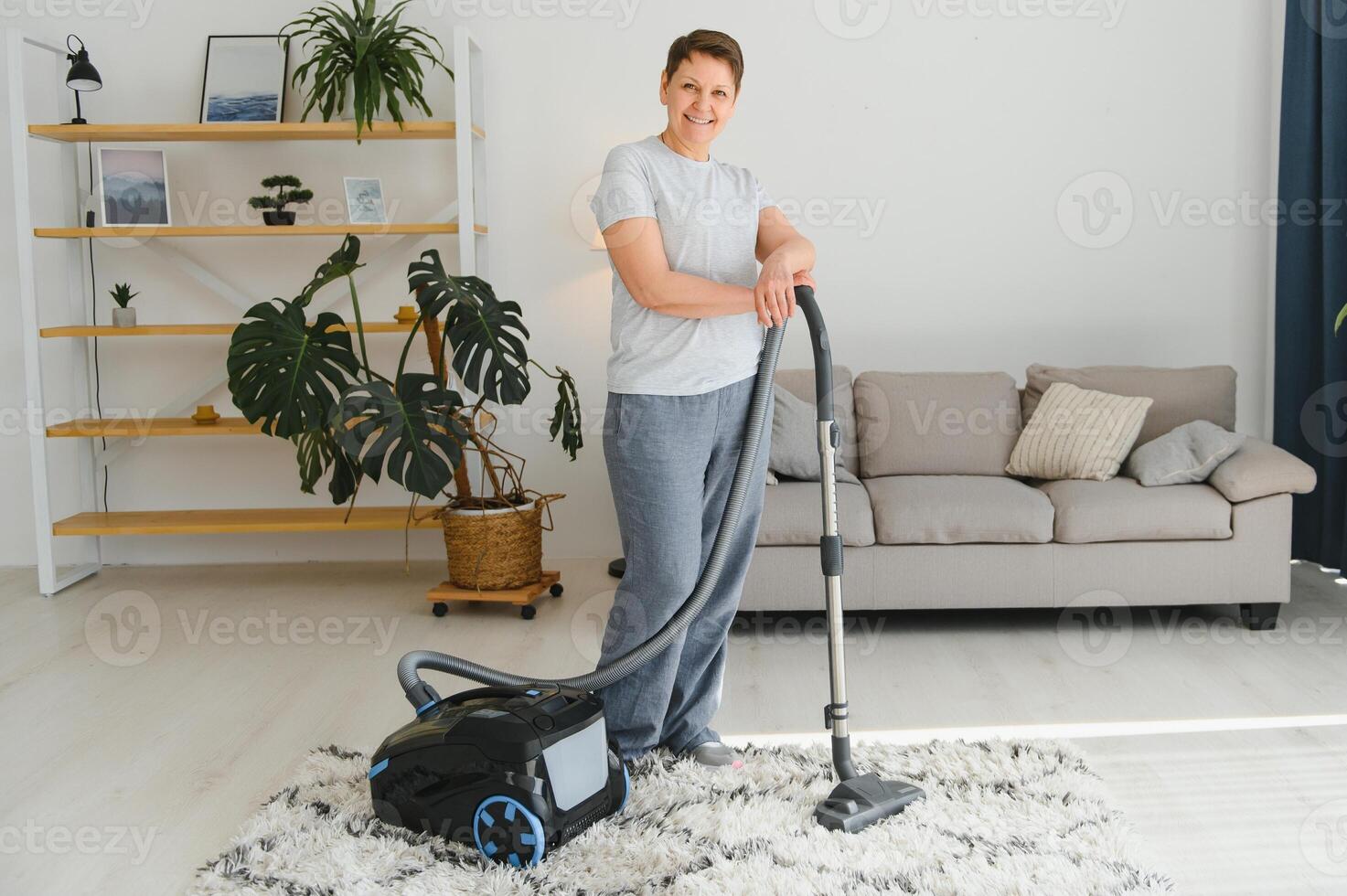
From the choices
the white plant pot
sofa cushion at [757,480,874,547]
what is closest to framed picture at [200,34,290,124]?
the white plant pot

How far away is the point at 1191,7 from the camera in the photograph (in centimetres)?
421

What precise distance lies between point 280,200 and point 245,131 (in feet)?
0.85

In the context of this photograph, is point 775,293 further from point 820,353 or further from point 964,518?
point 964,518

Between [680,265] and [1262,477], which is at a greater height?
[680,265]

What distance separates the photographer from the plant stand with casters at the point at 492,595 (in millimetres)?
3670

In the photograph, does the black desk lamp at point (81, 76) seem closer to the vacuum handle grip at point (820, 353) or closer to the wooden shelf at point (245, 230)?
the wooden shelf at point (245, 230)

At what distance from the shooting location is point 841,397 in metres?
3.93

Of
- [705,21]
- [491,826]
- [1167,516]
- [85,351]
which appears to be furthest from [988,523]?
[85,351]

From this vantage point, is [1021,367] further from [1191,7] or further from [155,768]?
[155,768]

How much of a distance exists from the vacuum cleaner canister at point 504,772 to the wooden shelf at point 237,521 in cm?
192

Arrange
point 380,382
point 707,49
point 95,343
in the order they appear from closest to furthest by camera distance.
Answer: point 707,49 → point 380,382 → point 95,343

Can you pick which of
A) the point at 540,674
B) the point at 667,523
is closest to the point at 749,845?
the point at 667,523

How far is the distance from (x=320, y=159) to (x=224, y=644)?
1954 millimetres

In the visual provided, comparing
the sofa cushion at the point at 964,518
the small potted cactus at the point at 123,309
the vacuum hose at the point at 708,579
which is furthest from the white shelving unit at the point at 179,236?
the vacuum hose at the point at 708,579
